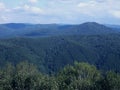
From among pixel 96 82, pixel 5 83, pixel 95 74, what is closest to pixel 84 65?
pixel 95 74

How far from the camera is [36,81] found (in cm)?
10812

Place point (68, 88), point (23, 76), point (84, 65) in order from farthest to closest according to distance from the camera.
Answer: point (84, 65), point (23, 76), point (68, 88)

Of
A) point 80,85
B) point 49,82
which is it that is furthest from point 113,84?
point 49,82

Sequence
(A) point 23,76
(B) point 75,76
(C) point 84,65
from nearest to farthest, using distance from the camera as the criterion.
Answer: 1. (A) point 23,76
2. (B) point 75,76
3. (C) point 84,65

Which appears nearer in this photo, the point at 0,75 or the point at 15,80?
the point at 15,80

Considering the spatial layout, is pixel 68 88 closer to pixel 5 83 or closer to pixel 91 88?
pixel 91 88

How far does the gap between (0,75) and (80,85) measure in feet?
111

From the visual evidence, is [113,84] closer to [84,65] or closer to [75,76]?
[75,76]

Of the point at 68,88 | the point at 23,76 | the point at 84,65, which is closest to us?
the point at 68,88

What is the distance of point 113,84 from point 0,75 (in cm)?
4371

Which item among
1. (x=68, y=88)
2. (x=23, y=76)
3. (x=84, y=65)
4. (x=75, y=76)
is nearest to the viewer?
(x=68, y=88)

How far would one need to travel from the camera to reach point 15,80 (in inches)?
4358

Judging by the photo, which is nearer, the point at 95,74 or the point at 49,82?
the point at 49,82

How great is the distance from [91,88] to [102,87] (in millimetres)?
3489
